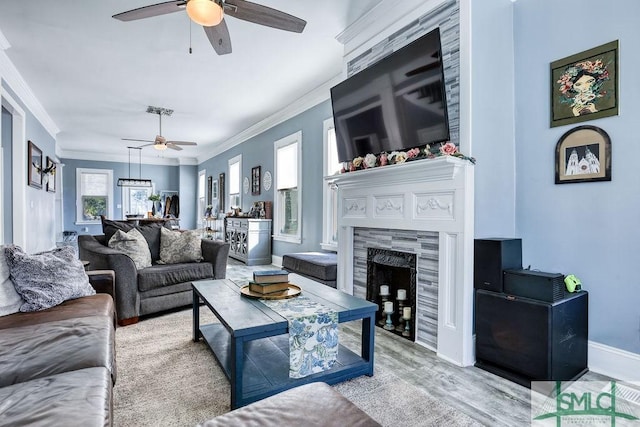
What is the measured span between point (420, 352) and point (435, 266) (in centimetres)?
66

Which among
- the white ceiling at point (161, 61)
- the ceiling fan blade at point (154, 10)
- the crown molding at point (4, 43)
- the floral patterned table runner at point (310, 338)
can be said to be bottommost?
the floral patterned table runner at point (310, 338)

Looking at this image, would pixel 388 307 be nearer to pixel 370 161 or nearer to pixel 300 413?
pixel 370 161

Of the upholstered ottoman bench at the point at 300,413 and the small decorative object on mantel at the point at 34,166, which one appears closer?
the upholstered ottoman bench at the point at 300,413

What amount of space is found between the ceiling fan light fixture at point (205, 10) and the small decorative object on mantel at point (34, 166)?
509 centimetres

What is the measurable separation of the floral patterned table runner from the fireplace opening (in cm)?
116

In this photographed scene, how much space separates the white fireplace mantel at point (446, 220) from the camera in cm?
244

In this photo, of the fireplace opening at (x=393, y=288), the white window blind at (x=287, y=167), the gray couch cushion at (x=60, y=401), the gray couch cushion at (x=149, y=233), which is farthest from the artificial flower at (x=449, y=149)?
the white window blind at (x=287, y=167)

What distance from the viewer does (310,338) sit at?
1927 mm

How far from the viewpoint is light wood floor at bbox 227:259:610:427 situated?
1.84m

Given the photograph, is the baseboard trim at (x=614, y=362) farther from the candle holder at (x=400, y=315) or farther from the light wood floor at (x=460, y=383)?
the candle holder at (x=400, y=315)

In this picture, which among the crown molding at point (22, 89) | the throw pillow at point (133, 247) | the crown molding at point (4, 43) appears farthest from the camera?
the crown molding at point (22, 89)

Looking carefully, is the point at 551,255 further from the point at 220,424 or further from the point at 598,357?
the point at 220,424

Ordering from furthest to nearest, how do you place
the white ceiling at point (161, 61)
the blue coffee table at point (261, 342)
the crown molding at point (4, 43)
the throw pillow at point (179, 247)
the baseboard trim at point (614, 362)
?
the throw pillow at point (179, 247) → the crown molding at point (4, 43) → the white ceiling at point (161, 61) → the baseboard trim at point (614, 362) → the blue coffee table at point (261, 342)

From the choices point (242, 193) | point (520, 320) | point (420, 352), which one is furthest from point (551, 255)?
point (242, 193)
